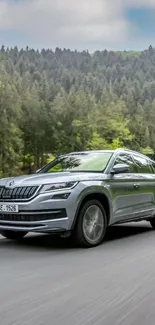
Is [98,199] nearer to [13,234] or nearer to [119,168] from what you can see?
[119,168]

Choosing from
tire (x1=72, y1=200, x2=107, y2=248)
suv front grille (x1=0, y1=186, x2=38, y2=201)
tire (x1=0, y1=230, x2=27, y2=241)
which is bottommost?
tire (x1=0, y1=230, x2=27, y2=241)

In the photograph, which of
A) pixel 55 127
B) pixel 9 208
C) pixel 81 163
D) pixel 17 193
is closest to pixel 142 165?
pixel 81 163

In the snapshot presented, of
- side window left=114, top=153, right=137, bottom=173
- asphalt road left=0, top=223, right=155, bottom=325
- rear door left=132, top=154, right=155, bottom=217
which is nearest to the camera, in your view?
asphalt road left=0, top=223, right=155, bottom=325

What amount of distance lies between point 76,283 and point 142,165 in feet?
13.8

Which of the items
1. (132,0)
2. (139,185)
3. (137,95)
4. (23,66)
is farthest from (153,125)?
(139,185)

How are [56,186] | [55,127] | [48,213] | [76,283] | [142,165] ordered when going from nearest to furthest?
1. [76,283]
2. [48,213]
3. [56,186]
4. [142,165]
5. [55,127]

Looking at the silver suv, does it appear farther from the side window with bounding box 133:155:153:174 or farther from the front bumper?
the side window with bounding box 133:155:153:174

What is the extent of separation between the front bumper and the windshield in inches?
46.1

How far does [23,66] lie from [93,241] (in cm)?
15198

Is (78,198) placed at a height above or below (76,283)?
above

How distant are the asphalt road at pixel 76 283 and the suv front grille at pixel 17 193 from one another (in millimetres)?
797

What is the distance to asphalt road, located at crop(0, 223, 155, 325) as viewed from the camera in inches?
139

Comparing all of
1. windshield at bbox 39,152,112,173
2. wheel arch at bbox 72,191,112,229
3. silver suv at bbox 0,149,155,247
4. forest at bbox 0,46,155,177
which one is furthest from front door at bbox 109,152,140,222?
forest at bbox 0,46,155,177

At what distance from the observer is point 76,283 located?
14.8 ft
